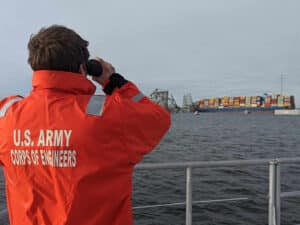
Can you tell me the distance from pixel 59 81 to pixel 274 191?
269 centimetres

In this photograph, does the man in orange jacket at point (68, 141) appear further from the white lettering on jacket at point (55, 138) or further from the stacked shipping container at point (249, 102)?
the stacked shipping container at point (249, 102)

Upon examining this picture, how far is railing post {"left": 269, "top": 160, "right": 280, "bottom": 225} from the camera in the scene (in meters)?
3.40

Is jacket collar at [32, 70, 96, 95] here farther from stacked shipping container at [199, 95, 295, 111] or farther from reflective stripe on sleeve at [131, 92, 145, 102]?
stacked shipping container at [199, 95, 295, 111]

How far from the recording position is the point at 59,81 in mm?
1465

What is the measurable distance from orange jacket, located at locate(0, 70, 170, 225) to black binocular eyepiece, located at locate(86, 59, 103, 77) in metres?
0.08

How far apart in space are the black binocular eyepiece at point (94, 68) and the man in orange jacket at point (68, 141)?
0.05 metres

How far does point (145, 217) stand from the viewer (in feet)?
27.5

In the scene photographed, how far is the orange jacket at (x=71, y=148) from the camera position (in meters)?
1.42

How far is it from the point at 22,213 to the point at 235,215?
7.94 meters

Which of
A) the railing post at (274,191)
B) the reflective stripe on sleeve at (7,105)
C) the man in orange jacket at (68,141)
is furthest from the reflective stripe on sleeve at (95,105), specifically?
the railing post at (274,191)

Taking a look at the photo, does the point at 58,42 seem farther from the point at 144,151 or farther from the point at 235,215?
the point at 235,215

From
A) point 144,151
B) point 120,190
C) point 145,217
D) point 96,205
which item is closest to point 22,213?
point 96,205

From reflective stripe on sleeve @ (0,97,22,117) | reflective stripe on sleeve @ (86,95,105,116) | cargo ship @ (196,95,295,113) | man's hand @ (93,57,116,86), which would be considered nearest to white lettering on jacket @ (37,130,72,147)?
reflective stripe on sleeve @ (86,95,105,116)

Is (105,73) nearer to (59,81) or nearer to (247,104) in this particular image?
(59,81)
